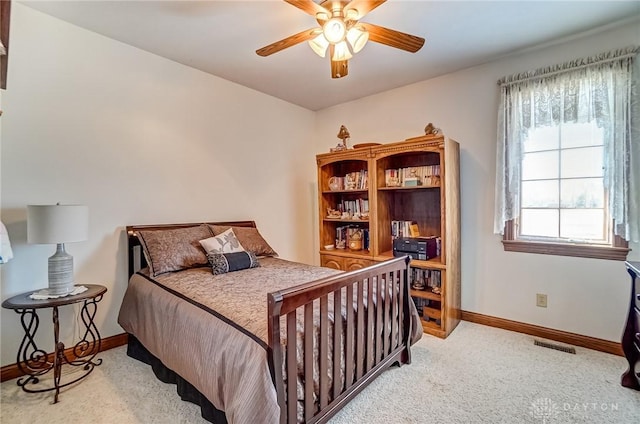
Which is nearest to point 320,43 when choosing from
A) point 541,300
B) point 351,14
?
point 351,14

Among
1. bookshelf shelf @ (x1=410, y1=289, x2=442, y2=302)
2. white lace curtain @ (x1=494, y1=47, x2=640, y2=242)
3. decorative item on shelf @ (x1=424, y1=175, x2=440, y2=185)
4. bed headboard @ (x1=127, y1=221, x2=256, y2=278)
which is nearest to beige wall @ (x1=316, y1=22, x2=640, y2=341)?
white lace curtain @ (x1=494, y1=47, x2=640, y2=242)

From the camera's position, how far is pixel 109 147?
8.39ft

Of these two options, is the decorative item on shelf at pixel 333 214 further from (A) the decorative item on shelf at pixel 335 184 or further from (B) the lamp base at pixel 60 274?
(B) the lamp base at pixel 60 274

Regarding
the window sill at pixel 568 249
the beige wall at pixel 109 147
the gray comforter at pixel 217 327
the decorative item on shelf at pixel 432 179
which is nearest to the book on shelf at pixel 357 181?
the decorative item on shelf at pixel 432 179

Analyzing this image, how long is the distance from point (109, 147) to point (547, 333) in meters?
4.16

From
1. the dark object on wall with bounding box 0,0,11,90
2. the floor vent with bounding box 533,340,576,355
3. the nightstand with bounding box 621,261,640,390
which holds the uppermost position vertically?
the dark object on wall with bounding box 0,0,11,90

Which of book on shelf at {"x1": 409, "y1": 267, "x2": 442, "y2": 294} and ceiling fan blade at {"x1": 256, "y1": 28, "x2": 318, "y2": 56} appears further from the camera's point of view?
book on shelf at {"x1": 409, "y1": 267, "x2": 442, "y2": 294}

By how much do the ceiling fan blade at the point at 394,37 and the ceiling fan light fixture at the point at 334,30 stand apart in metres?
0.14

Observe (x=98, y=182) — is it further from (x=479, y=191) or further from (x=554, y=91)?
(x=554, y=91)

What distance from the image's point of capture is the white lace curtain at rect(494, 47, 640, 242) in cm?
228

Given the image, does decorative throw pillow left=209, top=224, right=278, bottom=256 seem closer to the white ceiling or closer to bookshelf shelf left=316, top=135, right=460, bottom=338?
bookshelf shelf left=316, top=135, right=460, bottom=338

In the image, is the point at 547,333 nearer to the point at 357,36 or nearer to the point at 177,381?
the point at 357,36

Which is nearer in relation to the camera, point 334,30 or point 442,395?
point 334,30

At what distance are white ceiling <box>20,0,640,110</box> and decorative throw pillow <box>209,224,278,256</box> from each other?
1642 millimetres
